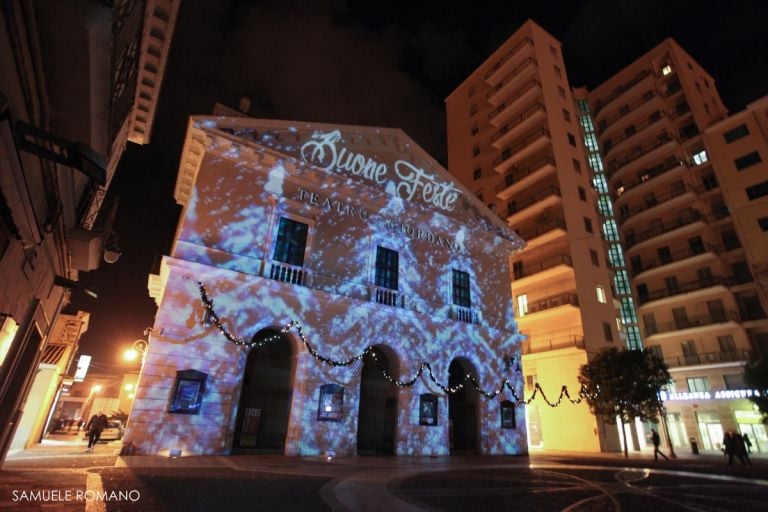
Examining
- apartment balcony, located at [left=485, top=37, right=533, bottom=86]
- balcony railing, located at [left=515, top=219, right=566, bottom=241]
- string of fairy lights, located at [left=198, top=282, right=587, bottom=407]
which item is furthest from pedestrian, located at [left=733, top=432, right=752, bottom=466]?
apartment balcony, located at [left=485, top=37, right=533, bottom=86]

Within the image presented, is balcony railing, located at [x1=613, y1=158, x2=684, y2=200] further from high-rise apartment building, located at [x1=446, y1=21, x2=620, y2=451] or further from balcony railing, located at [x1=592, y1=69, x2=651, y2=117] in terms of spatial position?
balcony railing, located at [x1=592, y1=69, x2=651, y2=117]

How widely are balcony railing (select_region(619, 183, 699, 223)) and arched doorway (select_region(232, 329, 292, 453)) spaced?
1407 inches

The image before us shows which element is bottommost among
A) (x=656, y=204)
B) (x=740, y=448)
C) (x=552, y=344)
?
(x=740, y=448)

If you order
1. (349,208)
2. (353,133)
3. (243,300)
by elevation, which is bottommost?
(243,300)

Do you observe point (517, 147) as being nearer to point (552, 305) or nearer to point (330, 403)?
point (552, 305)

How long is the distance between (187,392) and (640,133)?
1712 inches

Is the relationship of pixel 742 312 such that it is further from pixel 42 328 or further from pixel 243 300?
pixel 42 328

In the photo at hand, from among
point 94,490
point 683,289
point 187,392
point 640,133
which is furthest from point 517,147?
point 94,490

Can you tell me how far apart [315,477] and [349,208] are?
1146 centimetres

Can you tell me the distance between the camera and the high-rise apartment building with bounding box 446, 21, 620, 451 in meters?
27.3

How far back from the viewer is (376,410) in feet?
57.6

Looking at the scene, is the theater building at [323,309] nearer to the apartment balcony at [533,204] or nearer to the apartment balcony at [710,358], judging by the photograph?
the apartment balcony at [533,204]

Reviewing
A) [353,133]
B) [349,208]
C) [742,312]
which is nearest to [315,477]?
[349,208]

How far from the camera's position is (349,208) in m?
18.0
